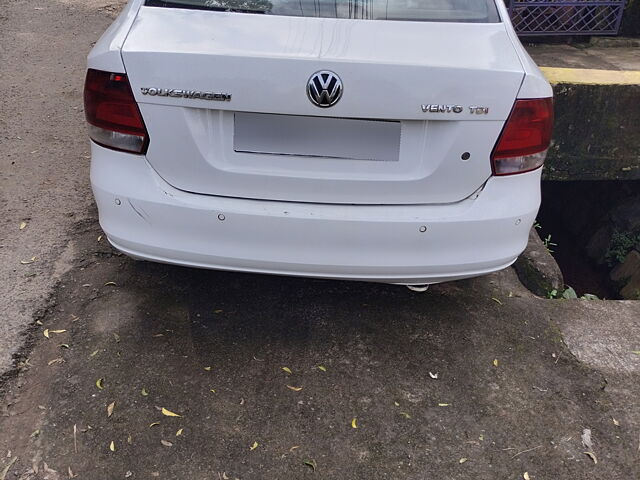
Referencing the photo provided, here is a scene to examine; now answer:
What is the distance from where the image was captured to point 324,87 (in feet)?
6.77

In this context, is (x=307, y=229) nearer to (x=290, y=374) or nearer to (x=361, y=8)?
(x=290, y=374)

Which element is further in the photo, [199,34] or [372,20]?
[372,20]

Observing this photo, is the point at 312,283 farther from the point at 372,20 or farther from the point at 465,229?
the point at 372,20

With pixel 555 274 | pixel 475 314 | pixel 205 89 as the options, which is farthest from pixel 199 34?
pixel 555 274

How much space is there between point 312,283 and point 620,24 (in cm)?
458

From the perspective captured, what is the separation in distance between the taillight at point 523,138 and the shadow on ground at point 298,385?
34.3 inches

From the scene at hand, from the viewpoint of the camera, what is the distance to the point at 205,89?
2.09 metres

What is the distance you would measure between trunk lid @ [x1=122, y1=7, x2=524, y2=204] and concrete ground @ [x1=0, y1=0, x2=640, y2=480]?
0.75 metres

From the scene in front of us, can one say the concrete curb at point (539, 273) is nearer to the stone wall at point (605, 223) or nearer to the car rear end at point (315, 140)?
the car rear end at point (315, 140)

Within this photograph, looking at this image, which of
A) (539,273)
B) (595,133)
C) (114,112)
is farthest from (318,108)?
(595,133)

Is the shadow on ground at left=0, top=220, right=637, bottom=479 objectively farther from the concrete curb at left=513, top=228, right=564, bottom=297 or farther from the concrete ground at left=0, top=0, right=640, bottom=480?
the concrete curb at left=513, top=228, right=564, bottom=297

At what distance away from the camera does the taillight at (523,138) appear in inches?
86.7

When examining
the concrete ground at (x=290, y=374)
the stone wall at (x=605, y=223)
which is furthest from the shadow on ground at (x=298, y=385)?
the stone wall at (x=605, y=223)

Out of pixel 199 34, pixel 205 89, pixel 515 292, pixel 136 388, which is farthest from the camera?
pixel 515 292
